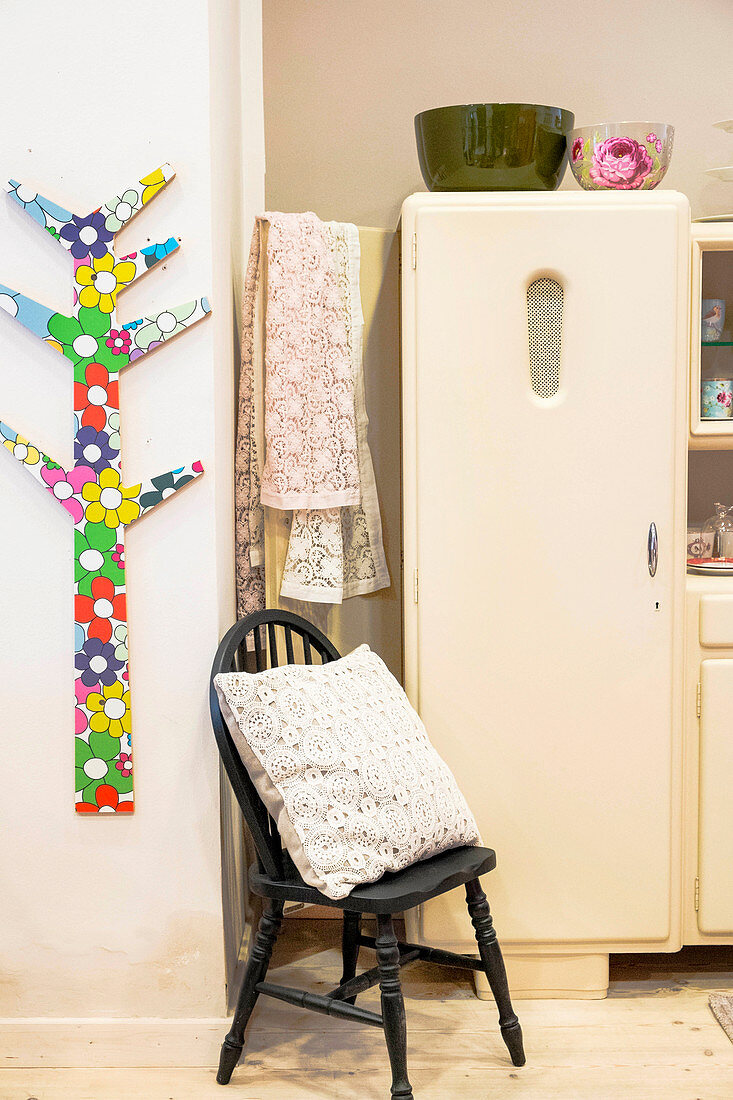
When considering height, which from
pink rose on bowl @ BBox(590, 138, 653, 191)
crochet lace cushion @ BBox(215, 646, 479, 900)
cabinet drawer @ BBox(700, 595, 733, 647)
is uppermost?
pink rose on bowl @ BBox(590, 138, 653, 191)

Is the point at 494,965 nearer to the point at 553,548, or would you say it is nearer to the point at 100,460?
the point at 553,548

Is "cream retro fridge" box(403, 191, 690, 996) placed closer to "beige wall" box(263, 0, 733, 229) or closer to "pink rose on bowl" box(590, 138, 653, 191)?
"pink rose on bowl" box(590, 138, 653, 191)

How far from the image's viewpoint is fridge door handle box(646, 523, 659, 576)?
1.95m

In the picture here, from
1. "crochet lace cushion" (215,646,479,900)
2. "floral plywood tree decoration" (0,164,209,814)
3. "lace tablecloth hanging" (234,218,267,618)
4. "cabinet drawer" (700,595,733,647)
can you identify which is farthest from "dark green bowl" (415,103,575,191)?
"crochet lace cushion" (215,646,479,900)

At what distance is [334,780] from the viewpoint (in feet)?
5.39

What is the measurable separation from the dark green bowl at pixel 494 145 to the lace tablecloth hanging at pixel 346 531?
27 centimetres

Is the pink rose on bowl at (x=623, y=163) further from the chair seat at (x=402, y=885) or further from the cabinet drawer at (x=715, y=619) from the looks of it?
the chair seat at (x=402, y=885)

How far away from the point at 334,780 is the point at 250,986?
43 cm

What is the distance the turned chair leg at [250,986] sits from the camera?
1.72 m

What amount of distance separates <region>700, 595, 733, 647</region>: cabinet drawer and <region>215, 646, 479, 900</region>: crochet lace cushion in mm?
673

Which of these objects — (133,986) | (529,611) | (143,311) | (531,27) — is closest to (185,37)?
(143,311)

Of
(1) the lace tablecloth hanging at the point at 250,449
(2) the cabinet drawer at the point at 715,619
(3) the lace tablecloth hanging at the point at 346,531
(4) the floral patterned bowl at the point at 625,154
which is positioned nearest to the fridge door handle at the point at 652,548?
(2) the cabinet drawer at the point at 715,619

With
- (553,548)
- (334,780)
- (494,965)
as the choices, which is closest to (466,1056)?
(494,965)

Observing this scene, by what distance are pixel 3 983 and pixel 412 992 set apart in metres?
0.85
